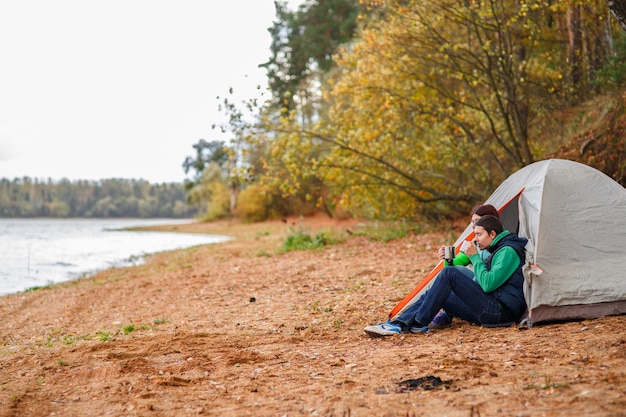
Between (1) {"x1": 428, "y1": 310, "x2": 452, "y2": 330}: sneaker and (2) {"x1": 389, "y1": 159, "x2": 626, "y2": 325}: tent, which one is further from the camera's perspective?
(1) {"x1": 428, "y1": 310, "x2": 452, "y2": 330}: sneaker

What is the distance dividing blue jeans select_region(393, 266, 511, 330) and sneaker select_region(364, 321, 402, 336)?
23cm

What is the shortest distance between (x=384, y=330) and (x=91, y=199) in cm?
9872

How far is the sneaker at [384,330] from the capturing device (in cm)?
611

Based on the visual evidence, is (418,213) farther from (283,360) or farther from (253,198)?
(253,198)

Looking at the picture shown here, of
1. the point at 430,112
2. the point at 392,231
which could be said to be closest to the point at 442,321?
the point at 430,112

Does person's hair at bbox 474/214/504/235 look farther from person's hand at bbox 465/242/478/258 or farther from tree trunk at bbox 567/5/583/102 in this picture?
tree trunk at bbox 567/5/583/102

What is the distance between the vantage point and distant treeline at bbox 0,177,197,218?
94.1 metres

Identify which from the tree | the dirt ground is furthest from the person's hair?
the tree

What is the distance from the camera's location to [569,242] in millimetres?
6066

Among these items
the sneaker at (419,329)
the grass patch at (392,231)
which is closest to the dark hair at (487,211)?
the sneaker at (419,329)

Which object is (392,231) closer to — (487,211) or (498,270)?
(487,211)

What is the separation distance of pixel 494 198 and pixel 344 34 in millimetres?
25396

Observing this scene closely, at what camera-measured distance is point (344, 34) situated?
30734 millimetres

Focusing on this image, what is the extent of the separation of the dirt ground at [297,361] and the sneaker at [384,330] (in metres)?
0.12
